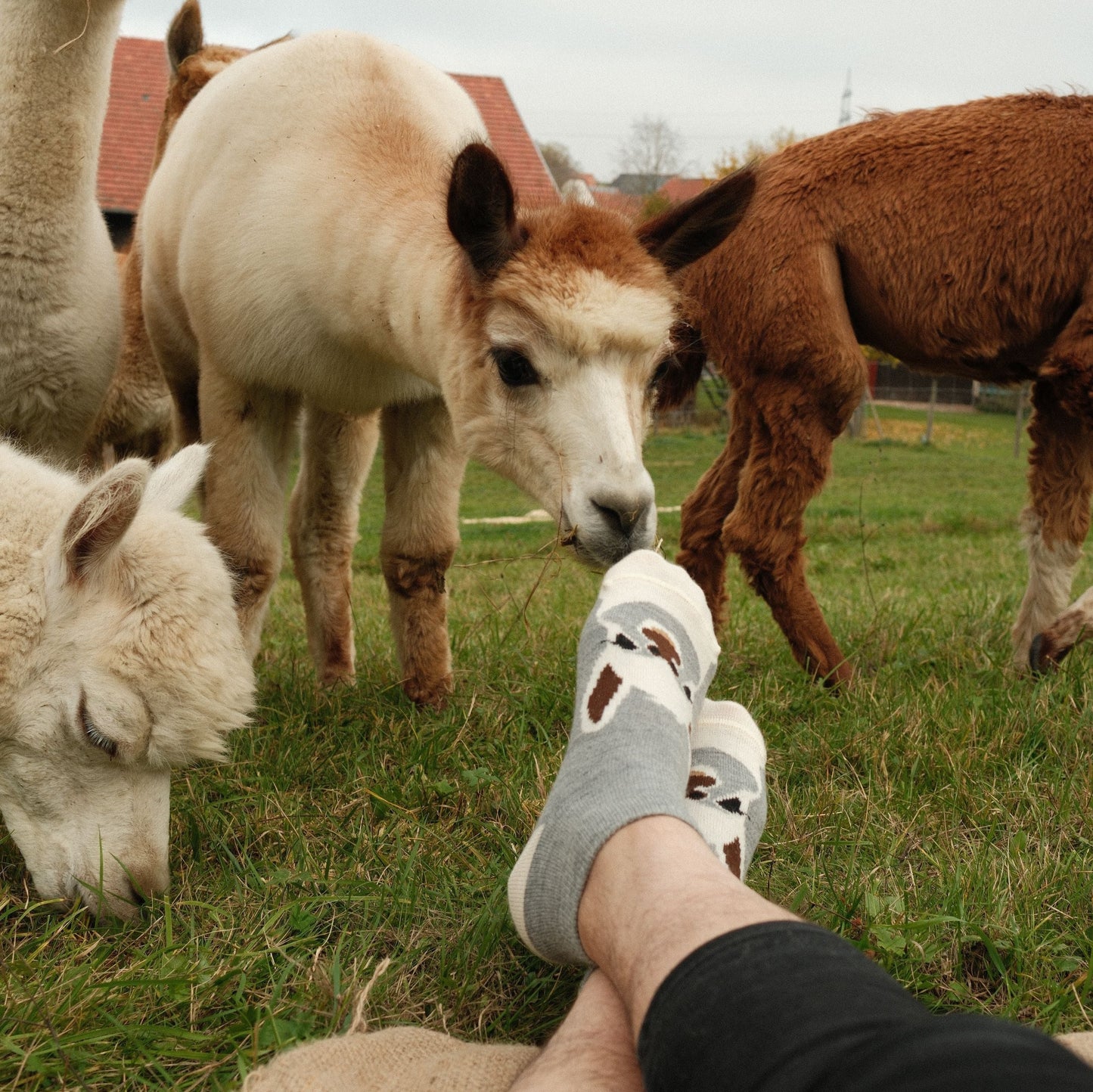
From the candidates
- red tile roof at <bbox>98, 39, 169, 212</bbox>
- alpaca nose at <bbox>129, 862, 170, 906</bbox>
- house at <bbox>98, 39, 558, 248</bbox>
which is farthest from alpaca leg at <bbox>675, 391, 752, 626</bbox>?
red tile roof at <bbox>98, 39, 169, 212</bbox>

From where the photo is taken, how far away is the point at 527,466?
2.78 meters

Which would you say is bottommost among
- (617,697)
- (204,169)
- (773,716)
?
(773,716)

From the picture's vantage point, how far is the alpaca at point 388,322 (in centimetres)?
266

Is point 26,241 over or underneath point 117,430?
over

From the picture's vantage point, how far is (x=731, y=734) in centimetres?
241

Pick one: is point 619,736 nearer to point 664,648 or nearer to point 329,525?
point 664,648

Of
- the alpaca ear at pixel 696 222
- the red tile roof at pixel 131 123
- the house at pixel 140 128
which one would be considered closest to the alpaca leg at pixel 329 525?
the alpaca ear at pixel 696 222

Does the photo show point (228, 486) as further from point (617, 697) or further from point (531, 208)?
point (617, 697)

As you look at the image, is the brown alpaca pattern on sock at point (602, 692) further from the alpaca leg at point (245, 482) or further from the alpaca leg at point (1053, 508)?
the alpaca leg at point (1053, 508)

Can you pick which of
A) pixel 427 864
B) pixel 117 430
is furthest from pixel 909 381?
pixel 427 864

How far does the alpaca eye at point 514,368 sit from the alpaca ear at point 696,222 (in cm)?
49

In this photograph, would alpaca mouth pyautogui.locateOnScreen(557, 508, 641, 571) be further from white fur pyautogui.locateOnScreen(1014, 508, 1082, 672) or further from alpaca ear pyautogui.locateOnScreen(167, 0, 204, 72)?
alpaca ear pyautogui.locateOnScreen(167, 0, 204, 72)

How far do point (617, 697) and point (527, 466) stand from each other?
3.02 feet

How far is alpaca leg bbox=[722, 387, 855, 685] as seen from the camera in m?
3.66
